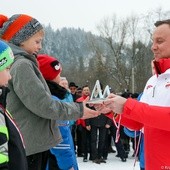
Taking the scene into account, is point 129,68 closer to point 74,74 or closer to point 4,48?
point 74,74

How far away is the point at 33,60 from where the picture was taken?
9.71ft

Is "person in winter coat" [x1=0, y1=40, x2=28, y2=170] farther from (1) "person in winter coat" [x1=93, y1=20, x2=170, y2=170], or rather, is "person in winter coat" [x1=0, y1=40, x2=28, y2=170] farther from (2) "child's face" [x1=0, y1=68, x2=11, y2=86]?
(1) "person in winter coat" [x1=93, y1=20, x2=170, y2=170]

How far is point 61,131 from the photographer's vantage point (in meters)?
3.50

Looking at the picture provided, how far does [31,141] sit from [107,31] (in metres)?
39.6

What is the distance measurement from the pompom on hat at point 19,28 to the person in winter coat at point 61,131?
1.85ft

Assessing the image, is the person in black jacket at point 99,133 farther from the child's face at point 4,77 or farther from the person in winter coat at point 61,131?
the child's face at point 4,77

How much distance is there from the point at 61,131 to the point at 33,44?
2.80ft

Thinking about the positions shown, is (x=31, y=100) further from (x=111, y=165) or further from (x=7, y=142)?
(x=111, y=165)

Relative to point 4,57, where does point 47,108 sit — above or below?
below

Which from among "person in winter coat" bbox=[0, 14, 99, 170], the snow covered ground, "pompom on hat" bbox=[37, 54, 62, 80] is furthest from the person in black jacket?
"person in winter coat" bbox=[0, 14, 99, 170]

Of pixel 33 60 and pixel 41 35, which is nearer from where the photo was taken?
pixel 33 60

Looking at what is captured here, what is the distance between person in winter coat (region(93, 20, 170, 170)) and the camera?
2.23 metres

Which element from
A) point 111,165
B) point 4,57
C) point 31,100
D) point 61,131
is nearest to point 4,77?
point 4,57

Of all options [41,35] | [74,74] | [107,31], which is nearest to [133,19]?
[107,31]
